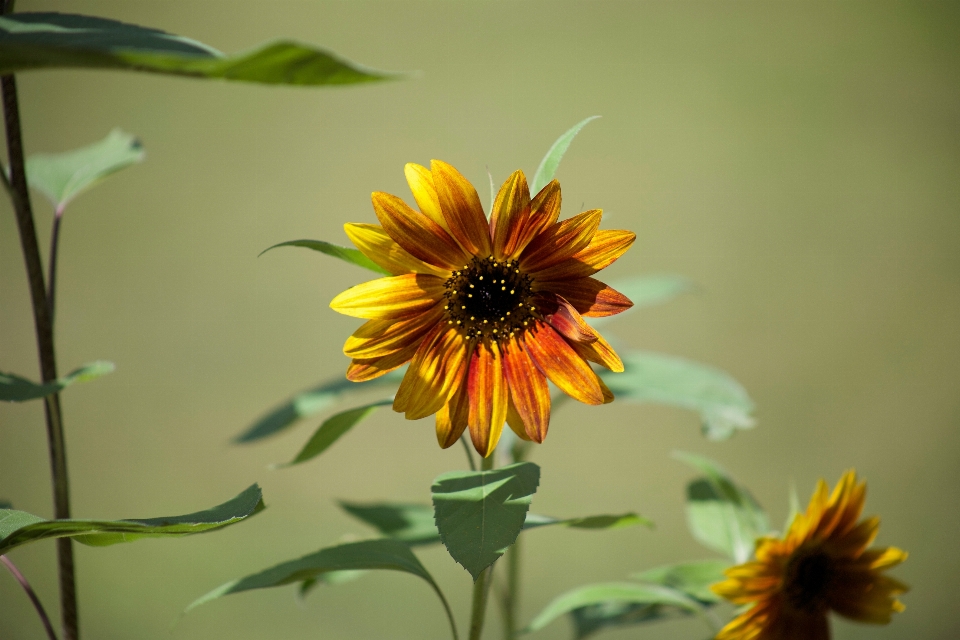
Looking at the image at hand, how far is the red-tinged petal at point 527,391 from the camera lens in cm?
33

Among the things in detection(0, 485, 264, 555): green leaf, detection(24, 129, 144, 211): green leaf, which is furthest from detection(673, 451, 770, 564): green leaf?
detection(24, 129, 144, 211): green leaf

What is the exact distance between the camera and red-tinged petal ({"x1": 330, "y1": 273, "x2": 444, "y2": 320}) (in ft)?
1.02

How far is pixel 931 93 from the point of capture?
1.15 metres

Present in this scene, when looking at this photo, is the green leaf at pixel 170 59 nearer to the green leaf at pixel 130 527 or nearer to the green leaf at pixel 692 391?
the green leaf at pixel 130 527

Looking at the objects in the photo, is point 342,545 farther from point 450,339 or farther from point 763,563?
point 763,563

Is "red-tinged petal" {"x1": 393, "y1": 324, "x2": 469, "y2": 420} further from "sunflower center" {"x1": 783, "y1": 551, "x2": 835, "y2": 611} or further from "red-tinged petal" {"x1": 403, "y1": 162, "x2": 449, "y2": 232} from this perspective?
"sunflower center" {"x1": 783, "y1": 551, "x2": 835, "y2": 611}

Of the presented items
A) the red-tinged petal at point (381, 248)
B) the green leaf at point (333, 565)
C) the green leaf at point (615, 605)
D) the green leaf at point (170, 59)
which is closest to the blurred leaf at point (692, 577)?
the green leaf at point (615, 605)

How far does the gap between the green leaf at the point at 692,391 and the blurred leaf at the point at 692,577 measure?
0.09 metres

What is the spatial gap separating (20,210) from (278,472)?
2.72ft

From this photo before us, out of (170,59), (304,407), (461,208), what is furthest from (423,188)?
(304,407)

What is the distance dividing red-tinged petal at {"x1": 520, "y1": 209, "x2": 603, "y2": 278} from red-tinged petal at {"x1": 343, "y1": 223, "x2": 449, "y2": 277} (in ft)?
0.18

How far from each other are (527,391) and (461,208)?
0.09 m

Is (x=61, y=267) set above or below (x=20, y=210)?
above

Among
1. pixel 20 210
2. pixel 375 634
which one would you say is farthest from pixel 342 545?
pixel 375 634
